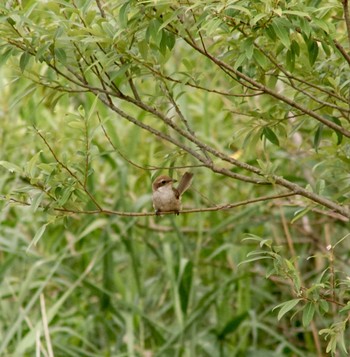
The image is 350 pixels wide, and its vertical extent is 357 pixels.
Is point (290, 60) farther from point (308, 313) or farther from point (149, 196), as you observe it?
point (149, 196)

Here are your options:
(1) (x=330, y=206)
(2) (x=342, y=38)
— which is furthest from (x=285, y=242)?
(1) (x=330, y=206)

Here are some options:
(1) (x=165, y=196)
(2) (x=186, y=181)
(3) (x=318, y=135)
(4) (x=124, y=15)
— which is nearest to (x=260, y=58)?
(4) (x=124, y=15)

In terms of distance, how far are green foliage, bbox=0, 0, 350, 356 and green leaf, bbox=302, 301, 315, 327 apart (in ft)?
0.60

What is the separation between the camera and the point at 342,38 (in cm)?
287

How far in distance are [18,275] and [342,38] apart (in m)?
2.70

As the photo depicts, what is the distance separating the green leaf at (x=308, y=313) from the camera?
224 centimetres

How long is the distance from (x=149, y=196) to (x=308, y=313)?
2.16m

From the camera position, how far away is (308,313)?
226 centimetres

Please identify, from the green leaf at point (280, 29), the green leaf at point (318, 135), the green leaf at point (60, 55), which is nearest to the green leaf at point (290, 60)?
the green leaf at point (280, 29)

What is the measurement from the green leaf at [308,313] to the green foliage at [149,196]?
0.18 meters

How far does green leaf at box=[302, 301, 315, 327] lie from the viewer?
2.24 m

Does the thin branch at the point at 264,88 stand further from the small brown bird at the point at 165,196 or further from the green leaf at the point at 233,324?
the green leaf at the point at 233,324

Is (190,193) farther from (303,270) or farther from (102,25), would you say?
(102,25)

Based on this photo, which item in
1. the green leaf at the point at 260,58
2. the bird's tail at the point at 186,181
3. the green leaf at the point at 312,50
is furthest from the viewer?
the bird's tail at the point at 186,181
